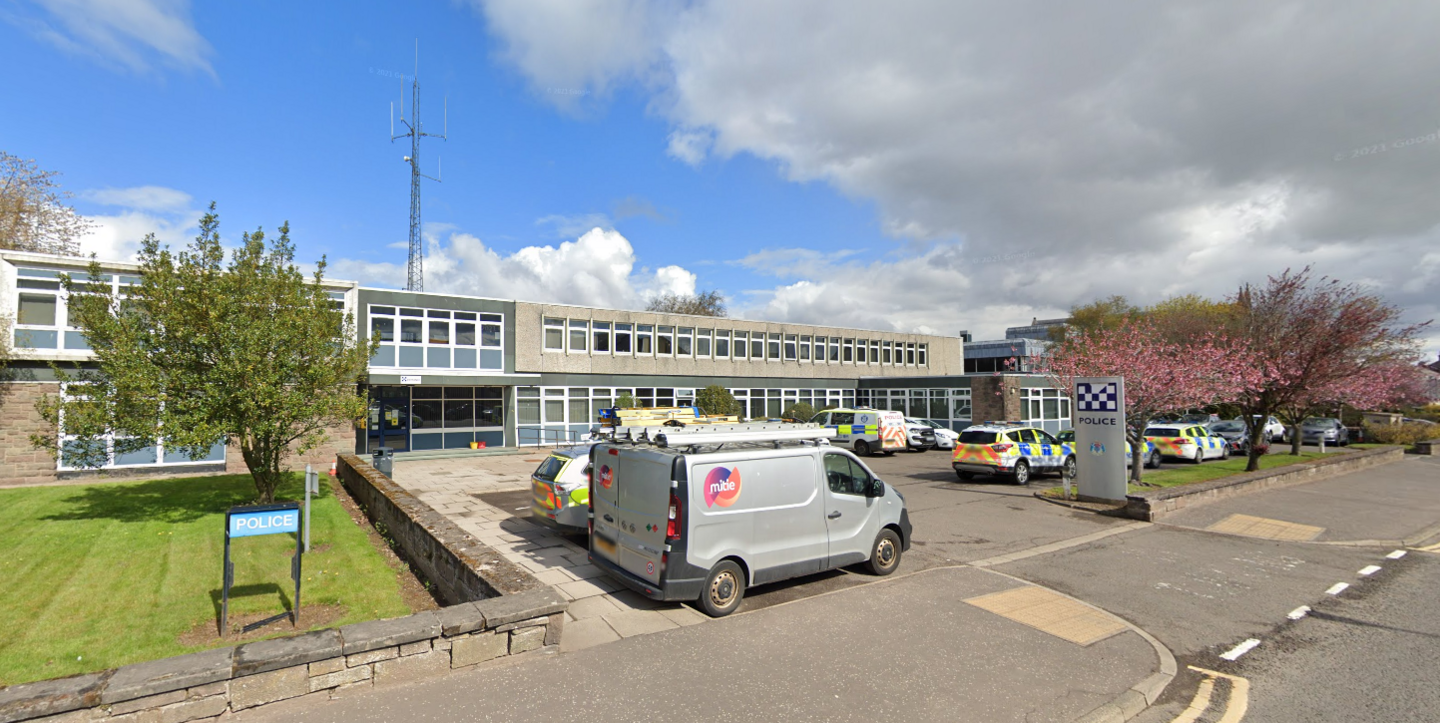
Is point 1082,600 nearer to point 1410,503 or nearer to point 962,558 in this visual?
point 962,558

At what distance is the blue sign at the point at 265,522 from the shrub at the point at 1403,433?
41401mm

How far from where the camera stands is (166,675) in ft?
12.6

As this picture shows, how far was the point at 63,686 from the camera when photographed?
3617 mm

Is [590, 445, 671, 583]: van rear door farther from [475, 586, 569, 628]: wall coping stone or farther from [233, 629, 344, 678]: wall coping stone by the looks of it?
[233, 629, 344, 678]: wall coping stone

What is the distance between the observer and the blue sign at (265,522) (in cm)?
608

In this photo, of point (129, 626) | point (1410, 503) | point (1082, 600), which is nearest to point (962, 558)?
point (1082, 600)

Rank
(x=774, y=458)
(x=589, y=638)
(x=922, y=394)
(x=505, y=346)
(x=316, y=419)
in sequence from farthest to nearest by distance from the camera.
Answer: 1. (x=922, y=394)
2. (x=505, y=346)
3. (x=316, y=419)
4. (x=774, y=458)
5. (x=589, y=638)

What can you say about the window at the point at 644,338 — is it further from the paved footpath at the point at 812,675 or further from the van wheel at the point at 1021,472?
the paved footpath at the point at 812,675

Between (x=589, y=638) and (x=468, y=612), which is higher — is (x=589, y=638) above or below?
below

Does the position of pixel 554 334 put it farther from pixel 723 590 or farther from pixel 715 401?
pixel 723 590

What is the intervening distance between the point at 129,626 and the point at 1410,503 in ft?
73.2

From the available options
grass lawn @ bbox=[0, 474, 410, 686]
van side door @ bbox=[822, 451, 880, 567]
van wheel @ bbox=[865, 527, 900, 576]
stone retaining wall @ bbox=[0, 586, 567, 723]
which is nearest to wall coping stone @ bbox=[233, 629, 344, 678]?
stone retaining wall @ bbox=[0, 586, 567, 723]

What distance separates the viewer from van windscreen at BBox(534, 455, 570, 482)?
9711 mm

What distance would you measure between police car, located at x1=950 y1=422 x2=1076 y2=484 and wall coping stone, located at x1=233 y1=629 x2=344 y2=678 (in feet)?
50.4
